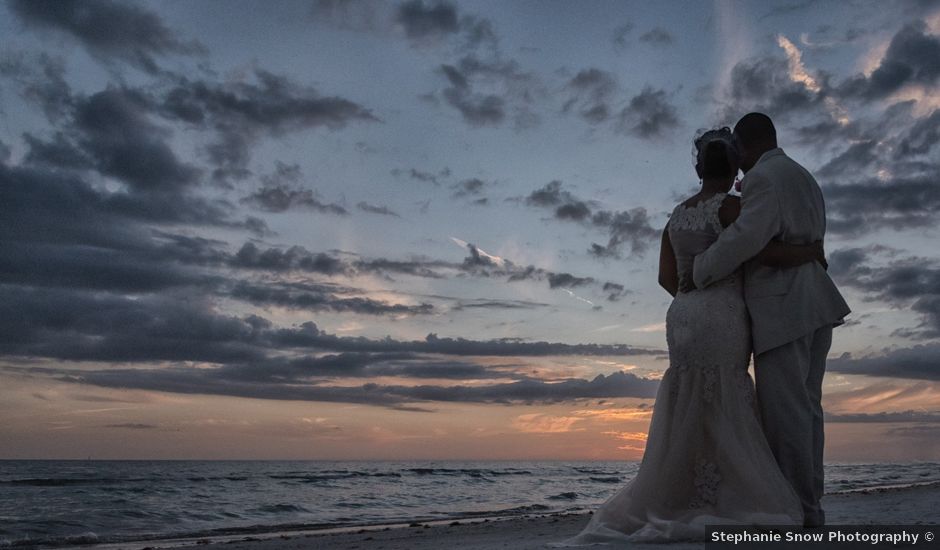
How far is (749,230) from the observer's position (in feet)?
12.6

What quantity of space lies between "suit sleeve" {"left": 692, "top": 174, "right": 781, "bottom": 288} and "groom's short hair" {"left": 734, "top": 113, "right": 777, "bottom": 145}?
48 cm

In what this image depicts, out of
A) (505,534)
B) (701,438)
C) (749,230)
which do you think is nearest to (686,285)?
(749,230)

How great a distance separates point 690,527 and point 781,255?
1476 mm

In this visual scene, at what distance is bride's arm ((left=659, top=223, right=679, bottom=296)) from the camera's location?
178 inches

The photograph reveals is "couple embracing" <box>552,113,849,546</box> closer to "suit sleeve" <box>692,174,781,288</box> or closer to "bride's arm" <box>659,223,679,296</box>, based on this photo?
"suit sleeve" <box>692,174,781,288</box>

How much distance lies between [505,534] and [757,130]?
674 cm

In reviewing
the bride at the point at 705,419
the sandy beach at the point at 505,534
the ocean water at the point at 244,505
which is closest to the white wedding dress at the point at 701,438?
the bride at the point at 705,419

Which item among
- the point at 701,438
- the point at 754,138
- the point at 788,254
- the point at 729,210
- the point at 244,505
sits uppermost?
the point at 754,138

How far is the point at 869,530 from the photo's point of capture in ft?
11.8

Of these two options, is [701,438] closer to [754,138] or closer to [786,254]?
[786,254]

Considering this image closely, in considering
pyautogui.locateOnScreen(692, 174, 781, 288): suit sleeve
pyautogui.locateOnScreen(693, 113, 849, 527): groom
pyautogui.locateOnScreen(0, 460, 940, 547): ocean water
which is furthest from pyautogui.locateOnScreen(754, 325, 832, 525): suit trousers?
pyautogui.locateOnScreen(0, 460, 940, 547): ocean water

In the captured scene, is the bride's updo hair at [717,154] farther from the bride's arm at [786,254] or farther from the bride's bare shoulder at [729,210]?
the bride's arm at [786,254]

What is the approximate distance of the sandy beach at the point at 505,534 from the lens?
4.77 m

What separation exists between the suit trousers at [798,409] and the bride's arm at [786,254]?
1.29 ft
